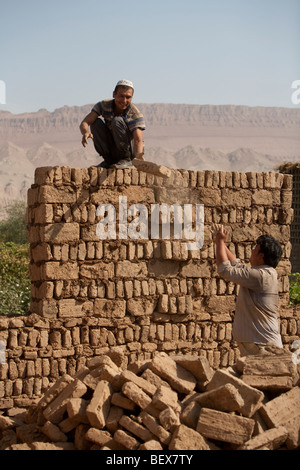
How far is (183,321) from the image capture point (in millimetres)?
7141

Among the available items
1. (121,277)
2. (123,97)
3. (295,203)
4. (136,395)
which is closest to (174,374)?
(136,395)

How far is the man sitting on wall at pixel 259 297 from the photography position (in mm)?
5402

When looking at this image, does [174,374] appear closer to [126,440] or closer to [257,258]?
[126,440]

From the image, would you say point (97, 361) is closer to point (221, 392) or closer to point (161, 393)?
point (161, 393)

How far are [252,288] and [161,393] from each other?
46.4 inches

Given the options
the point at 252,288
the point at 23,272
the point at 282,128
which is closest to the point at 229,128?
the point at 282,128

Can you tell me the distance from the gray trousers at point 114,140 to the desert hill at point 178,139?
6081cm

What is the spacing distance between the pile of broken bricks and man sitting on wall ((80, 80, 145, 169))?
259 cm

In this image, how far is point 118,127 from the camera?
711 cm

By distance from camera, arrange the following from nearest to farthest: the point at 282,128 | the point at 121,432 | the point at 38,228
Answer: the point at 121,432, the point at 38,228, the point at 282,128

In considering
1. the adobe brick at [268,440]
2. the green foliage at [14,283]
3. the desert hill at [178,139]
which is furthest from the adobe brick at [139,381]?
the desert hill at [178,139]

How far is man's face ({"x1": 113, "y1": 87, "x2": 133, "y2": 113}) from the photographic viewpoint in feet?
23.0

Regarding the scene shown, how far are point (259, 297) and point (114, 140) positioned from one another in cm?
261

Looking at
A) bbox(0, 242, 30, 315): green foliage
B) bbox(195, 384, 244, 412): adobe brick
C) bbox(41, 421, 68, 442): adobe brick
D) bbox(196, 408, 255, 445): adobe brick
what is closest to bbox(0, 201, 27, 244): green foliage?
bbox(0, 242, 30, 315): green foliage
